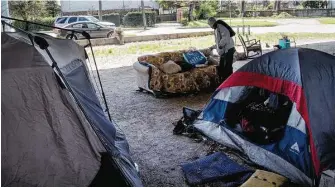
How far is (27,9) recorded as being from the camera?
18.2 metres

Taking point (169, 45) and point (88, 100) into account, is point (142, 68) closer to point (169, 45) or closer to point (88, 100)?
point (88, 100)

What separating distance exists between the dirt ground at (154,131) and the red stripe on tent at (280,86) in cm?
96

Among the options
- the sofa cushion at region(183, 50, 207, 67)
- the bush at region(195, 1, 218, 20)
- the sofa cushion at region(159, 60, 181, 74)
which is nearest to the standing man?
the sofa cushion at region(183, 50, 207, 67)

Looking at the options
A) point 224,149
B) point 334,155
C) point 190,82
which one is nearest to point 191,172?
point 224,149

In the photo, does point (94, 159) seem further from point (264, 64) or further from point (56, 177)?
point (264, 64)

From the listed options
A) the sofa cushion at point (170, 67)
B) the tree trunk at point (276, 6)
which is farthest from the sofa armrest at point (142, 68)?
the tree trunk at point (276, 6)

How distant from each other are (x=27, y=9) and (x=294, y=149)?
1752 centimetres

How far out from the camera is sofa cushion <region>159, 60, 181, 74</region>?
7.08m

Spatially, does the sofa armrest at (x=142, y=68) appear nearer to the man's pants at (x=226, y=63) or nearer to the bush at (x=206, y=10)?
the man's pants at (x=226, y=63)

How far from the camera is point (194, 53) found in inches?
308

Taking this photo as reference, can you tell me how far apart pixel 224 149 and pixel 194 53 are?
12.2ft

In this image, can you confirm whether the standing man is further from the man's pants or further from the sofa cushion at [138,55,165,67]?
the sofa cushion at [138,55,165,67]

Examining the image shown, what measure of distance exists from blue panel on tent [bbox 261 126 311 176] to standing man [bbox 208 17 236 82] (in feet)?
11.5

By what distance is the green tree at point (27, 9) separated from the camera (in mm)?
17323
